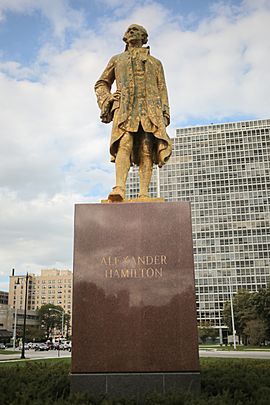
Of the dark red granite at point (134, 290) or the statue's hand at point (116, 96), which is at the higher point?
the statue's hand at point (116, 96)

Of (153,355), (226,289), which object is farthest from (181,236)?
(226,289)

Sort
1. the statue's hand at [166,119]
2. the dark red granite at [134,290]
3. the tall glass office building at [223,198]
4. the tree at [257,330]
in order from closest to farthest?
1. the dark red granite at [134,290]
2. the statue's hand at [166,119]
3. the tree at [257,330]
4. the tall glass office building at [223,198]

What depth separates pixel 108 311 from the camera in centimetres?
621

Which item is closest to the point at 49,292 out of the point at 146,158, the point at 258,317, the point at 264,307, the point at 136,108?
the point at 258,317

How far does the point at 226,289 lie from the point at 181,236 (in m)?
84.3

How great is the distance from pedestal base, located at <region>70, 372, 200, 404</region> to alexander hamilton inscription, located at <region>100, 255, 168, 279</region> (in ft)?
4.48

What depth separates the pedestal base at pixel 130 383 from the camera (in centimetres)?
595

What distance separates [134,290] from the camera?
248 inches

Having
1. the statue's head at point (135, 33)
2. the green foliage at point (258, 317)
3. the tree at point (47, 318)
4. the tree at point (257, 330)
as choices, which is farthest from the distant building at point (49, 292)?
the statue's head at point (135, 33)

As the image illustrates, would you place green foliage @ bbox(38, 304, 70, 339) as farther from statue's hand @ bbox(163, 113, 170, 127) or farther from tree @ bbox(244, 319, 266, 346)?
statue's hand @ bbox(163, 113, 170, 127)

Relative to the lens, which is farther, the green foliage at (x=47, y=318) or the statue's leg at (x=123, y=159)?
the green foliage at (x=47, y=318)

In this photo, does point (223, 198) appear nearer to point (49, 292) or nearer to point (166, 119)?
point (166, 119)

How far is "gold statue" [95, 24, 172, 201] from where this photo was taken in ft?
25.8

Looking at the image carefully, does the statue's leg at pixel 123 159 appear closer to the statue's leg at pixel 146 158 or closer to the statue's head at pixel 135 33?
the statue's leg at pixel 146 158
